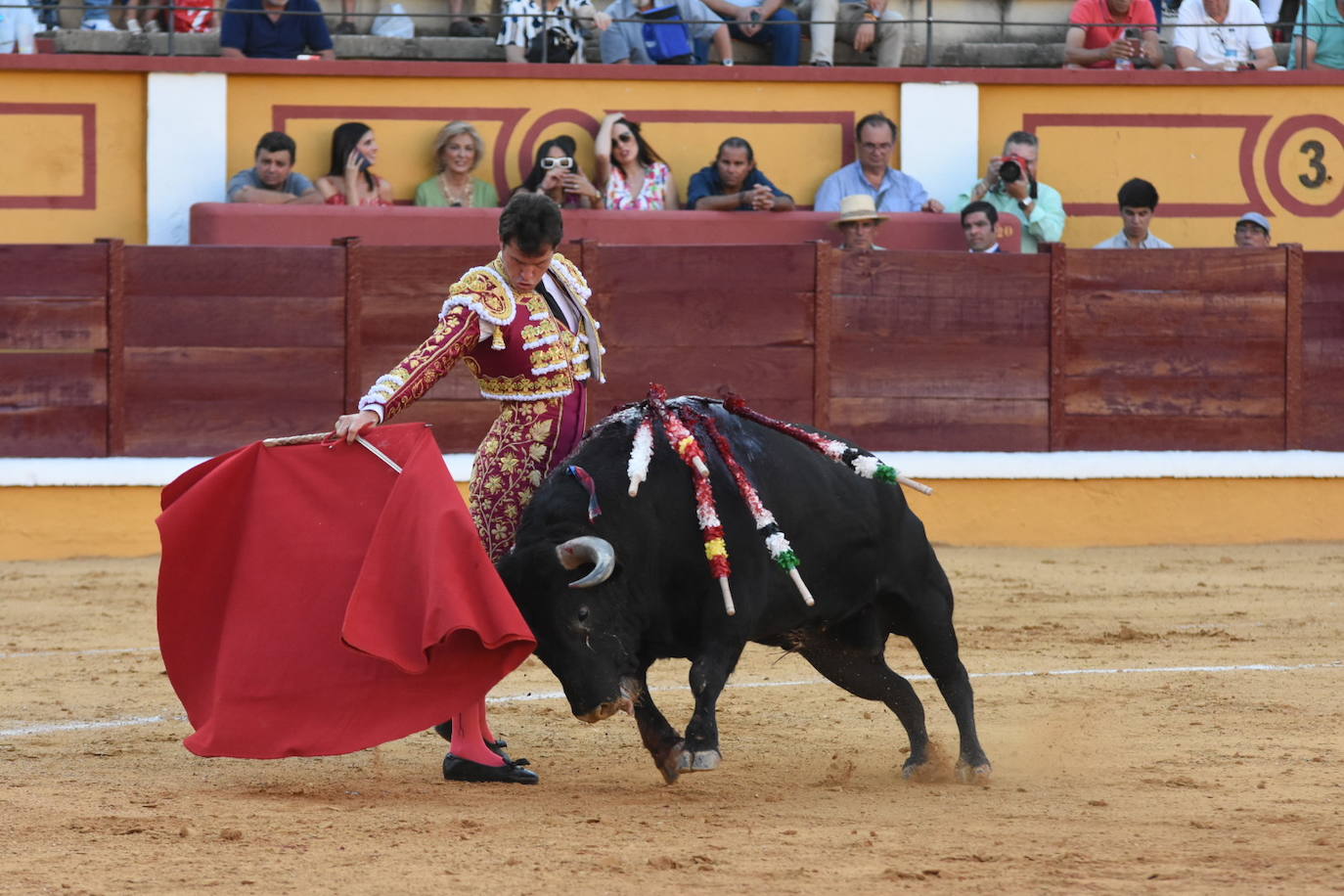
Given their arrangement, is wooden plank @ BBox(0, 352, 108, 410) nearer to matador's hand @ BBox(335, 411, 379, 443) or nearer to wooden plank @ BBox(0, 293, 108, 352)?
wooden plank @ BBox(0, 293, 108, 352)

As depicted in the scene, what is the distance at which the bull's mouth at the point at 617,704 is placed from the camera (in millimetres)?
3529

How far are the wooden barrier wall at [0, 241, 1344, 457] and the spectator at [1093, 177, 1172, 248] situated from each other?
185mm

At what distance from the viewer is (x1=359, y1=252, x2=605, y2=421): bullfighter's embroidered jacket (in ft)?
12.0

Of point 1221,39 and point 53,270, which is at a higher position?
point 1221,39

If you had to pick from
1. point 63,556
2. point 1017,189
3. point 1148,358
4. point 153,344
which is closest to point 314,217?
point 153,344

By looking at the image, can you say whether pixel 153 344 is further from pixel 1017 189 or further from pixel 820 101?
pixel 1017 189

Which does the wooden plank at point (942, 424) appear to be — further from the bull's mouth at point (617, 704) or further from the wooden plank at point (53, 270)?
the bull's mouth at point (617, 704)

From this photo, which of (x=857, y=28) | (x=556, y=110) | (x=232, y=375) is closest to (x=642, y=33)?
(x=556, y=110)

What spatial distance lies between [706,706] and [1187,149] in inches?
231

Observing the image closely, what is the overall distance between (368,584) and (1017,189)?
5.18 metres

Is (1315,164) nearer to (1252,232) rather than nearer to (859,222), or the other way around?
(1252,232)

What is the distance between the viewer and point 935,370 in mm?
7996

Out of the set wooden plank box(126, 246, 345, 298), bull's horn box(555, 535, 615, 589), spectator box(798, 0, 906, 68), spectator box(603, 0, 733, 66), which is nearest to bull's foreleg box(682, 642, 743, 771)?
bull's horn box(555, 535, 615, 589)

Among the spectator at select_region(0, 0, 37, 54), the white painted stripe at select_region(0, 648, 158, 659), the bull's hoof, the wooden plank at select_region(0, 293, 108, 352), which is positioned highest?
the spectator at select_region(0, 0, 37, 54)
